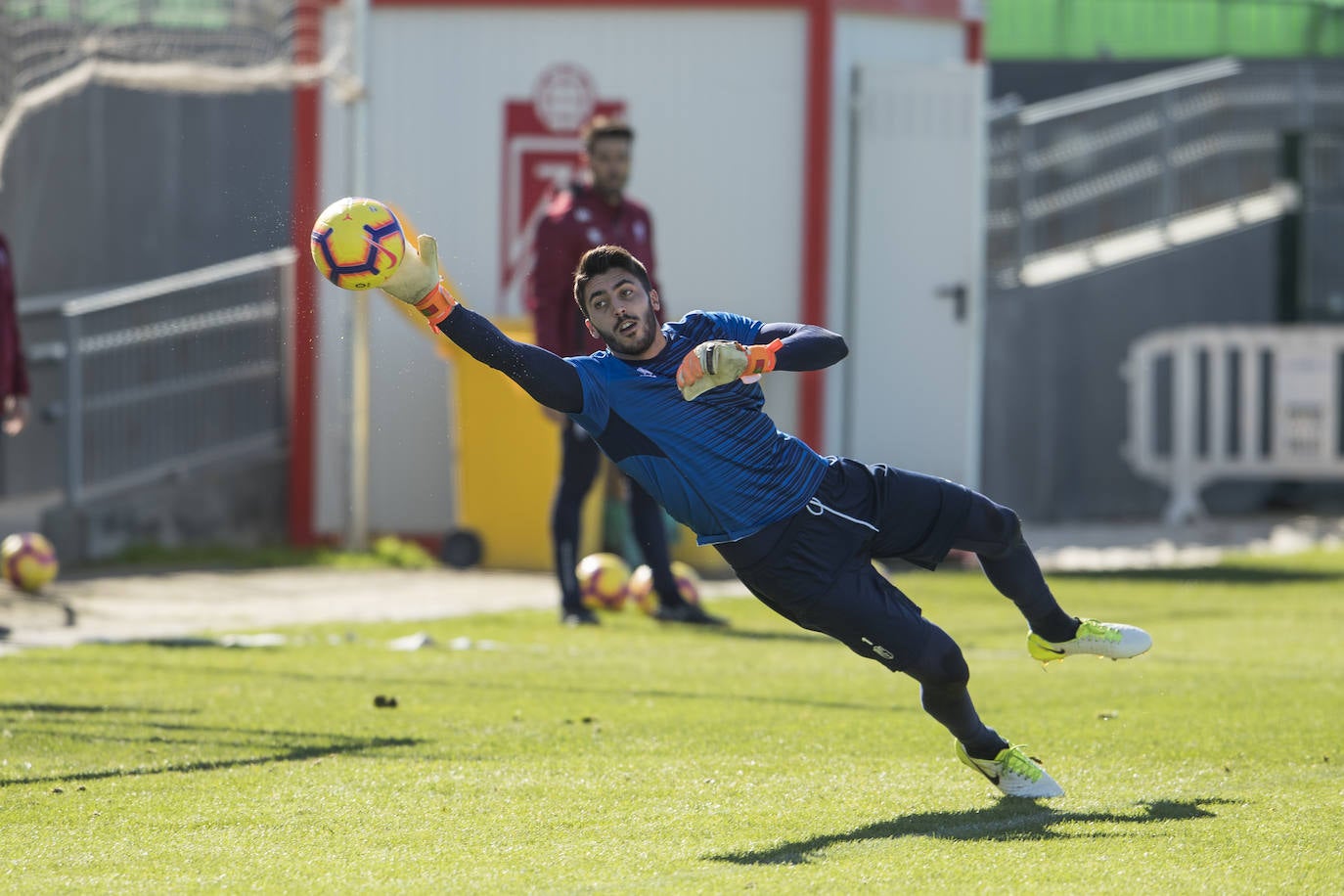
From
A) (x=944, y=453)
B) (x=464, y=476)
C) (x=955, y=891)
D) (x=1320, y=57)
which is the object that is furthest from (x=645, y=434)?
(x=1320, y=57)

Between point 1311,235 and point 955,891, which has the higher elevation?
point 1311,235

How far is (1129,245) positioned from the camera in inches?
707

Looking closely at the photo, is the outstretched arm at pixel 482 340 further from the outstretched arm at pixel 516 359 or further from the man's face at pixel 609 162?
the man's face at pixel 609 162

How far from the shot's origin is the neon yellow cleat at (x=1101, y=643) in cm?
601

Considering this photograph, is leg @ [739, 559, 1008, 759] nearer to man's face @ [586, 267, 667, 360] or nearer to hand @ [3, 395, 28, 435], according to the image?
man's face @ [586, 267, 667, 360]

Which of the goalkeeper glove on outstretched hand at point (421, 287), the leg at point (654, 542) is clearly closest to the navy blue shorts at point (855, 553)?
the goalkeeper glove on outstretched hand at point (421, 287)

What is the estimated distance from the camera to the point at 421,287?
5.56 m

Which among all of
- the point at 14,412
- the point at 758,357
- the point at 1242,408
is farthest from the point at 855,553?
the point at 1242,408

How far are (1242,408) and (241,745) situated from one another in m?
11.5

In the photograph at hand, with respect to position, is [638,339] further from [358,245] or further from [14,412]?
[14,412]

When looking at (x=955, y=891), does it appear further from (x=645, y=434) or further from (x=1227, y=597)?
(x=1227, y=597)

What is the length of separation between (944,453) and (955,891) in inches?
367

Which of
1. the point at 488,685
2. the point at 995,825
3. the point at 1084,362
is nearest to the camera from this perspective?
the point at 995,825

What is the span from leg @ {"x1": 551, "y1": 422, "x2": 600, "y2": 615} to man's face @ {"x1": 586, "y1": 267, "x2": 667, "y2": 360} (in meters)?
4.24
